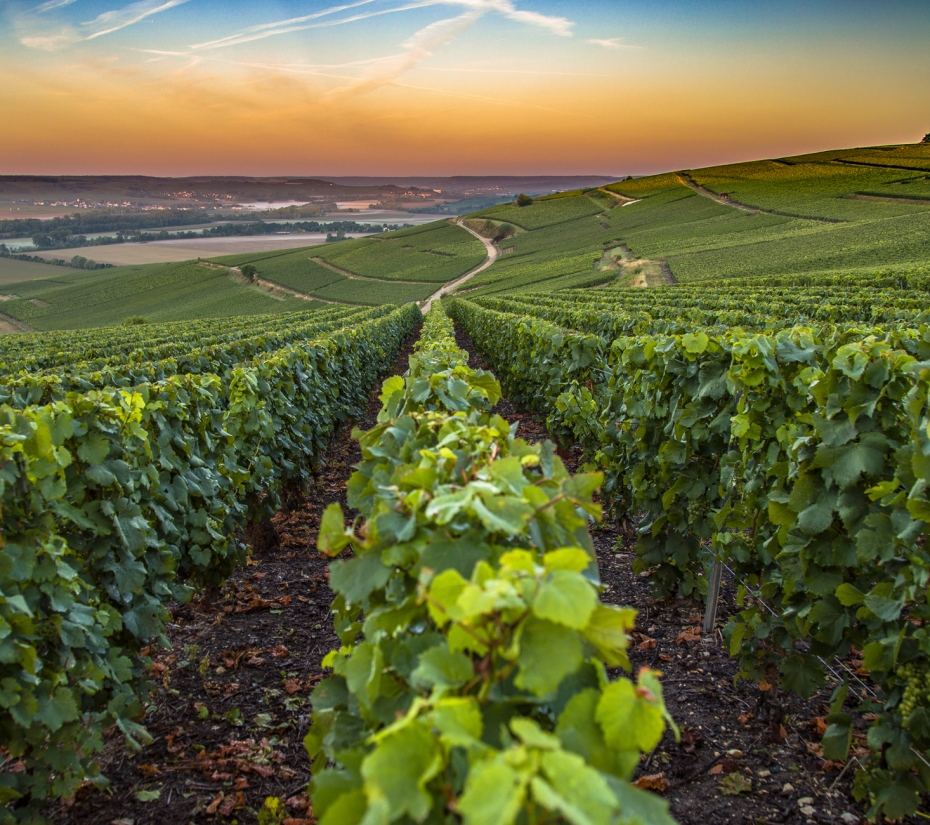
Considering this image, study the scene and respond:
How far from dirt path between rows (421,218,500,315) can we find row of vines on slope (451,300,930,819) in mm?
48321

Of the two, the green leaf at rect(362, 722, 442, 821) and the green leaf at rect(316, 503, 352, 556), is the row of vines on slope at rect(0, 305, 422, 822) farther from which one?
the green leaf at rect(362, 722, 442, 821)

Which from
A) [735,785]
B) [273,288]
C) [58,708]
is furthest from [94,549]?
[273,288]

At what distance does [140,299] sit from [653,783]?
92.4 metres

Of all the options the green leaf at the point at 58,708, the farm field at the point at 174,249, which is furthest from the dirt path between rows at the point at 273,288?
the green leaf at the point at 58,708

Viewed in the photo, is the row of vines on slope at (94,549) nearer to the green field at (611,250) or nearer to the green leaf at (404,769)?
the green leaf at (404,769)

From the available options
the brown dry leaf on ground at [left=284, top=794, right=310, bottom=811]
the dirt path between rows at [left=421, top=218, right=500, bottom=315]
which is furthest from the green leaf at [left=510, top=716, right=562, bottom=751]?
the dirt path between rows at [left=421, top=218, right=500, bottom=315]

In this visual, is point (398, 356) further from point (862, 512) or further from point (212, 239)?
point (212, 239)

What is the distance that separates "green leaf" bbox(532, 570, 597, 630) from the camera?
1.10 m

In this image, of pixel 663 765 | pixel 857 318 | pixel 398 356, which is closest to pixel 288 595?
pixel 663 765

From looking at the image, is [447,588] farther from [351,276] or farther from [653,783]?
[351,276]

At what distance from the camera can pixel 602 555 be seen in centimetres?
670

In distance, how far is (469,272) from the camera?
3317 inches

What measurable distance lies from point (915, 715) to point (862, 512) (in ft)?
3.15

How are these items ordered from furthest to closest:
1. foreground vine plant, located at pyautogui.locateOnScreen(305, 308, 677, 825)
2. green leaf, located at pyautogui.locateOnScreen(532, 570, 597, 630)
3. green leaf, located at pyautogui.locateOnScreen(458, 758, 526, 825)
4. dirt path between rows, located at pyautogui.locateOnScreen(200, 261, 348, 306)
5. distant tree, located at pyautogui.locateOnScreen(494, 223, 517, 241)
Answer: distant tree, located at pyautogui.locateOnScreen(494, 223, 517, 241) < dirt path between rows, located at pyautogui.locateOnScreen(200, 261, 348, 306) < green leaf, located at pyautogui.locateOnScreen(532, 570, 597, 630) < foreground vine plant, located at pyautogui.locateOnScreen(305, 308, 677, 825) < green leaf, located at pyautogui.locateOnScreen(458, 758, 526, 825)
